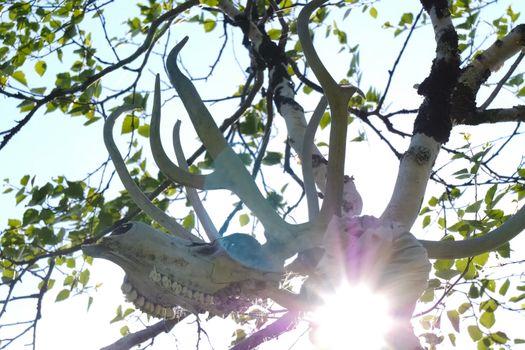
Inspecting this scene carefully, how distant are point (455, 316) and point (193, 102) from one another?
82.7 inches

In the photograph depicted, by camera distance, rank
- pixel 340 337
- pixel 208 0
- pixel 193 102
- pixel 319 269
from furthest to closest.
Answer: pixel 208 0
pixel 193 102
pixel 340 337
pixel 319 269

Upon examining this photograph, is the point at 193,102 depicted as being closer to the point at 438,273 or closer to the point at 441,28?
the point at 441,28

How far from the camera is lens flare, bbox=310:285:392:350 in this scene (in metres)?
1.49

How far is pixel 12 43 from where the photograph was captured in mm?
4348

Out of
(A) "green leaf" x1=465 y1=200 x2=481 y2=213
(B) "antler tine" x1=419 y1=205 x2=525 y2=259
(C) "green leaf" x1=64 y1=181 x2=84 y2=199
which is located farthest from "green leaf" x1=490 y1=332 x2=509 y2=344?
(C) "green leaf" x1=64 y1=181 x2=84 y2=199

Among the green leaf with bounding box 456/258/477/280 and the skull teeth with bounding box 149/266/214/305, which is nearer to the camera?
the skull teeth with bounding box 149/266/214/305

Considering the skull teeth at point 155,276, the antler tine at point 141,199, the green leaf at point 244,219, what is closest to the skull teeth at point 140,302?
the skull teeth at point 155,276

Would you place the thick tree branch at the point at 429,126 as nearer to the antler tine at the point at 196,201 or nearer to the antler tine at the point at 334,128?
the antler tine at the point at 334,128

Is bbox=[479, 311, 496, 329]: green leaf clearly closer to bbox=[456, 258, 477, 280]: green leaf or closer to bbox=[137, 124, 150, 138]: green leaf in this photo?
bbox=[456, 258, 477, 280]: green leaf

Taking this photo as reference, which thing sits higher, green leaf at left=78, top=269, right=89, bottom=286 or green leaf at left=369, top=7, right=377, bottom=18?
green leaf at left=369, top=7, right=377, bottom=18

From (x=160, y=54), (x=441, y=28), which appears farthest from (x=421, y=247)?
(x=160, y=54)

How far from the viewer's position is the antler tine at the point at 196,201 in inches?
71.6

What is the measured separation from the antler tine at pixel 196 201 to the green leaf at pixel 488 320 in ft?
6.66

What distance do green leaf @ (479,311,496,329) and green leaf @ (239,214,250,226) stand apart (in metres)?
1.45
